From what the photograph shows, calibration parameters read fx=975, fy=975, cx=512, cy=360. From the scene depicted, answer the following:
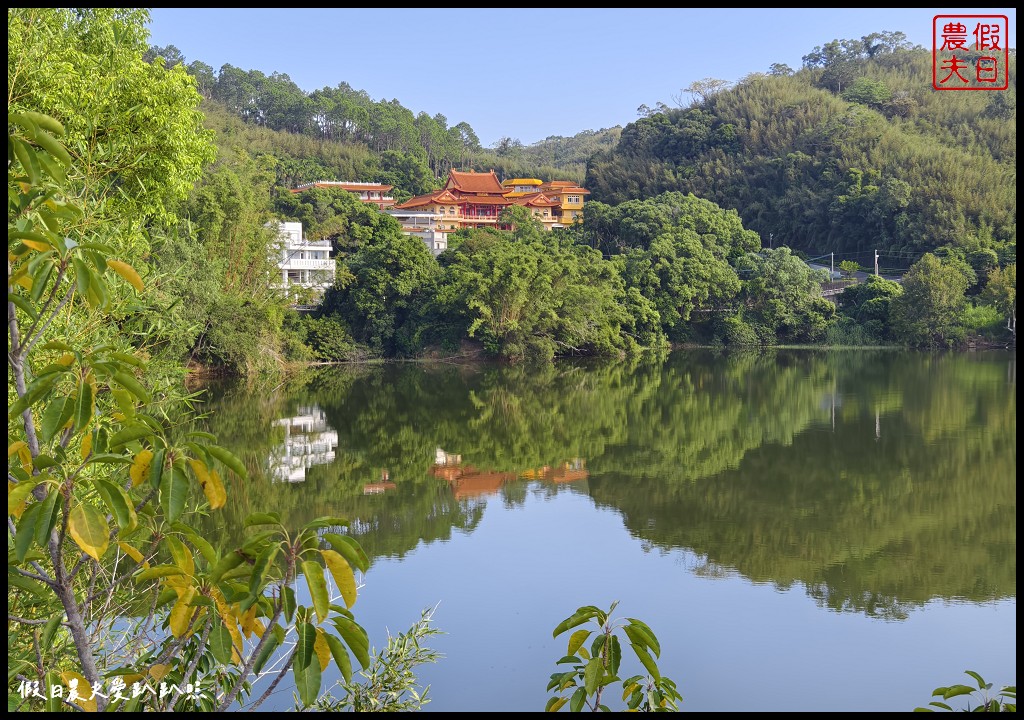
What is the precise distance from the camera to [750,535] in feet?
21.5

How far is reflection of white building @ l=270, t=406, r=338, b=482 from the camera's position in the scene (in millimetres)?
8508

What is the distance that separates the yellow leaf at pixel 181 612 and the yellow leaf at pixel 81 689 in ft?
0.56

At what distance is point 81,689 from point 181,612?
20 centimetres

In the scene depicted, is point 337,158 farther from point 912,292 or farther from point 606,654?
point 606,654

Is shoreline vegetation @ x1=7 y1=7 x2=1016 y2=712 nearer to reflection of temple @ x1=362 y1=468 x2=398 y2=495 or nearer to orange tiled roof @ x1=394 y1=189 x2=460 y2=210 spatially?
reflection of temple @ x1=362 y1=468 x2=398 y2=495

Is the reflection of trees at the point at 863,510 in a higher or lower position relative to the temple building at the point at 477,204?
lower

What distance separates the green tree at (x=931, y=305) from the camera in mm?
20656

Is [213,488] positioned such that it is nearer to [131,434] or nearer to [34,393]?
[131,434]

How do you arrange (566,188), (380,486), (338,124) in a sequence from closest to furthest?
(380,486) < (566,188) < (338,124)

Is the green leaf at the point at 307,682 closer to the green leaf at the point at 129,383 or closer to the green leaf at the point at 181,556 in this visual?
the green leaf at the point at 181,556

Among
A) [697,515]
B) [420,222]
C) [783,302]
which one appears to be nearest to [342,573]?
[697,515]

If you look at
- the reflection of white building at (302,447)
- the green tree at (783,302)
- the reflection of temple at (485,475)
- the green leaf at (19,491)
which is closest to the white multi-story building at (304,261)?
the reflection of white building at (302,447)

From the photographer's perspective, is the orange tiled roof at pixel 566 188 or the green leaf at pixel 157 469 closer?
the green leaf at pixel 157 469

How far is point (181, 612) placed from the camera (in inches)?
53.6
